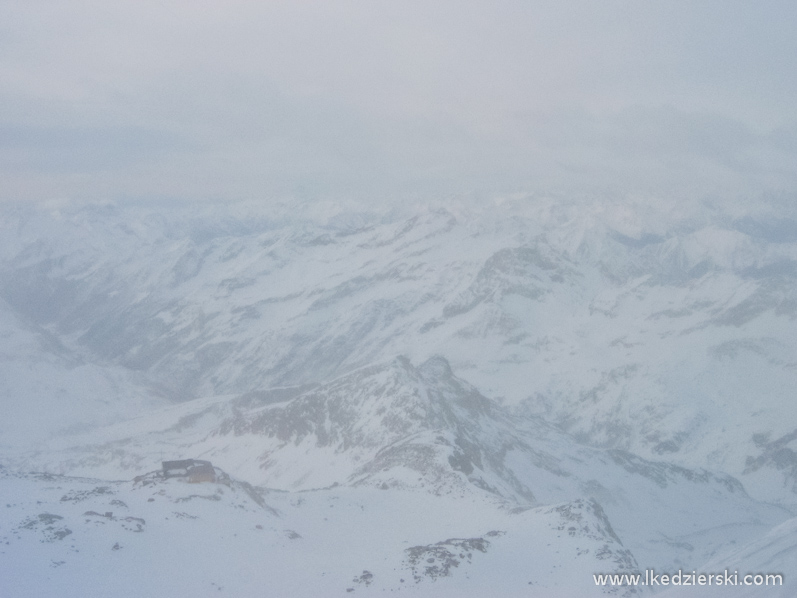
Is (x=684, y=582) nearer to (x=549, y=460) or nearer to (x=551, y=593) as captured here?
(x=551, y=593)

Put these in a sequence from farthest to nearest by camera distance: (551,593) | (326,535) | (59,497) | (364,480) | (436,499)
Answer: (364,480)
(436,499)
(326,535)
(59,497)
(551,593)

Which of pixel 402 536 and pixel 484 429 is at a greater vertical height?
pixel 402 536

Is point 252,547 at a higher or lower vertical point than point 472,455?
higher

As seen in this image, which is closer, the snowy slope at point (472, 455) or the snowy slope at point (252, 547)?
the snowy slope at point (252, 547)

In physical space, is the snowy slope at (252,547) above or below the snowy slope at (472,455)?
above

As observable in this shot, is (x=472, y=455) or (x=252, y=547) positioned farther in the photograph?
(x=472, y=455)

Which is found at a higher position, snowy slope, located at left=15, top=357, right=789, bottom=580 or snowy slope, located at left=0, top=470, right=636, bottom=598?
snowy slope, located at left=0, top=470, right=636, bottom=598

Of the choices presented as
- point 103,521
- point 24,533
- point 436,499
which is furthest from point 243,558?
point 436,499

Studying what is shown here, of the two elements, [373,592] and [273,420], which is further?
[273,420]

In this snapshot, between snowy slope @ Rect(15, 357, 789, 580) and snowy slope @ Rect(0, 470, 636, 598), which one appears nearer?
snowy slope @ Rect(0, 470, 636, 598)

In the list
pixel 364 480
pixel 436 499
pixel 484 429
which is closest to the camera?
pixel 436 499

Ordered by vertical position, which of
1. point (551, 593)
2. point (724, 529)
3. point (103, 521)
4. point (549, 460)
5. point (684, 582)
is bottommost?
point (724, 529)
